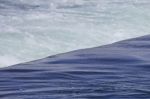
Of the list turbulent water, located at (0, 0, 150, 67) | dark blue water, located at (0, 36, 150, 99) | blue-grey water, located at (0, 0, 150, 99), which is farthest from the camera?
turbulent water, located at (0, 0, 150, 67)

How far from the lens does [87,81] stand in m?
8.17

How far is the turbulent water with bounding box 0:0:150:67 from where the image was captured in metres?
10.3

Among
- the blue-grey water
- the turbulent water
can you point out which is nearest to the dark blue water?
the blue-grey water

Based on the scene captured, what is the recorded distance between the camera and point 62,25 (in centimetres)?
1223

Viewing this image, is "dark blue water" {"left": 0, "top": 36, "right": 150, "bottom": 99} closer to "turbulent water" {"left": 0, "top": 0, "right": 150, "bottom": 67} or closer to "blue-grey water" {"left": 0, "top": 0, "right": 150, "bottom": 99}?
"blue-grey water" {"left": 0, "top": 0, "right": 150, "bottom": 99}

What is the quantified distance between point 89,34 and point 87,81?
11.8 feet

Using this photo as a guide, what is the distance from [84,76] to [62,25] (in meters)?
3.87

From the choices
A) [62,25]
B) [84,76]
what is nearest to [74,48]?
[62,25]

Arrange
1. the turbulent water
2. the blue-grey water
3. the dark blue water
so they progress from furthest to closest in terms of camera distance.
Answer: the turbulent water
the blue-grey water
the dark blue water

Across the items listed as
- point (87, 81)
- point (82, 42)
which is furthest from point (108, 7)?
point (87, 81)

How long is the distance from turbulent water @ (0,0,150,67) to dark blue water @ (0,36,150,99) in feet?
1.49

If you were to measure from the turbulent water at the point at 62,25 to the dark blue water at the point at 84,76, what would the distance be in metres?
0.46

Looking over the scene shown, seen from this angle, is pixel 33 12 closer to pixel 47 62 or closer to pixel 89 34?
pixel 89 34

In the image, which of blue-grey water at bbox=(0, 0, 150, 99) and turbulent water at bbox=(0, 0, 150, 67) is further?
turbulent water at bbox=(0, 0, 150, 67)
